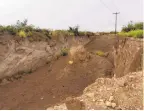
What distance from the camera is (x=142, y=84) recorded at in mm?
6637

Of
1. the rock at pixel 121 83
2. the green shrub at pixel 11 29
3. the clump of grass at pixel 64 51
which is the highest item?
the green shrub at pixel 11 29

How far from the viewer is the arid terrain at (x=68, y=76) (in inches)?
274

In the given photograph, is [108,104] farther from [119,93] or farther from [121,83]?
[121,83]

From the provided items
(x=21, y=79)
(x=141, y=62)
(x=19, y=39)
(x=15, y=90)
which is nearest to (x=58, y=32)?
(x=19, y=39)

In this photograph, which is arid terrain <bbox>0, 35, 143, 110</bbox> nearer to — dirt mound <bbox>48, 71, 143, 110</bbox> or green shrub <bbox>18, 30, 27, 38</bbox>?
dirt mound <bbox>48, 71, 143, 110</bbox>

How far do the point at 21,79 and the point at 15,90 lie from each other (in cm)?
166

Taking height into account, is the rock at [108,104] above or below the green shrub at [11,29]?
below

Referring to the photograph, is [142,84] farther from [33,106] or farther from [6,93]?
[6,93]

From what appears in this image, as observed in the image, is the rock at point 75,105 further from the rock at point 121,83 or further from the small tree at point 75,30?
the small tree at point 75,30

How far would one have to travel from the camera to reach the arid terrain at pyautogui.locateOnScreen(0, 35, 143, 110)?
6.96 m

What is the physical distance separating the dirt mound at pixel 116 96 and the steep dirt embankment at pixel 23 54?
7.82 meters

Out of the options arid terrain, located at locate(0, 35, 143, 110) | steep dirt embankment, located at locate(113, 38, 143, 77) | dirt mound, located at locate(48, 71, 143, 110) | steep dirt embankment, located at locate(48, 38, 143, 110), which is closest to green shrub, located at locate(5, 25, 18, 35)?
arid terrain, located at locate(0, 35, 143, 110)

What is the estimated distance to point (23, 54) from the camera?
15.4 meters

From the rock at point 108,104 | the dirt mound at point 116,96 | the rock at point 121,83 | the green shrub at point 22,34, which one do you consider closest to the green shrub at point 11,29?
the green shrub at point 22,34
